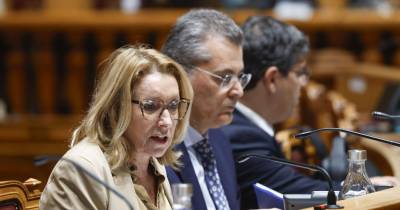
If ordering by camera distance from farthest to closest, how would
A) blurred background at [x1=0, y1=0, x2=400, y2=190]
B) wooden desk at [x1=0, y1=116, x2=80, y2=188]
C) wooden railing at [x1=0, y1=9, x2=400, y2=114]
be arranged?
1. wooden railing at [x1=0, y1=9, x2=400, y2=114]
2. blurred background at [x1=0, y1=0, x2=400, y2=190]
3. wooden desk at [x1=0, y1=116, x2=80, y2=188]

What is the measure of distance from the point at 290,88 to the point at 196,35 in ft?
2.89

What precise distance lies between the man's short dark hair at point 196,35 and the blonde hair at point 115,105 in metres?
0.71

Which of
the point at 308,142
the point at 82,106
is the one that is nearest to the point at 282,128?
the point at 308,142

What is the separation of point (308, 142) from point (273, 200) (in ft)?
6.80

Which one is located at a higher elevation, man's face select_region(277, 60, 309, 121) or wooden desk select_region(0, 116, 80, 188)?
man's face select_region(277, 60, 309, 121)

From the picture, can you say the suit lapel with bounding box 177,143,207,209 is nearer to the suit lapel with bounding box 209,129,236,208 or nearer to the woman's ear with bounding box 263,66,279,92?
the suit lapel with bounding box 209,129,236,208

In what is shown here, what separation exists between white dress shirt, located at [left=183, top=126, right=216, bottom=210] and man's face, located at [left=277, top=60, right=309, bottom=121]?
0.85 m

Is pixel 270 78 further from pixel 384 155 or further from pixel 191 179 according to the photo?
pixel 384 155

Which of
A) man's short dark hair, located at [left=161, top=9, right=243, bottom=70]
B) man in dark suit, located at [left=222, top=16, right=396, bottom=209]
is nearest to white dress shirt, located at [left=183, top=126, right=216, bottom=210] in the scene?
man's short dark hair, located at [left=161, top=9, right=243, bottom=70]

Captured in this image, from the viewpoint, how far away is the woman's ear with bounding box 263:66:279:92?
4379 mm

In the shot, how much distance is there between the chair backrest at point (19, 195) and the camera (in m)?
2.93

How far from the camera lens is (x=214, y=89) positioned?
371 cm

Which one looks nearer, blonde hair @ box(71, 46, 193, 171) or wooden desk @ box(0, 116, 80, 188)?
blonde hair @ box(71, 46, 193, 171)

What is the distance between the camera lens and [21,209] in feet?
9.80
